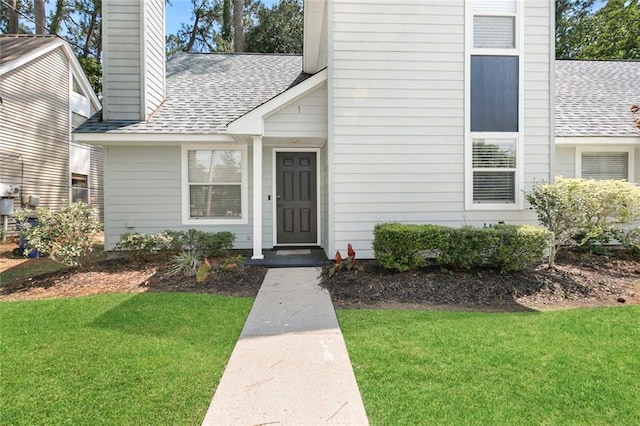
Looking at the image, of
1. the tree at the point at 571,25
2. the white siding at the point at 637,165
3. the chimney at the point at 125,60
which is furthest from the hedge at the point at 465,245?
the tree at the point at 571,25

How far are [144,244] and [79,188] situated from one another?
9311mm

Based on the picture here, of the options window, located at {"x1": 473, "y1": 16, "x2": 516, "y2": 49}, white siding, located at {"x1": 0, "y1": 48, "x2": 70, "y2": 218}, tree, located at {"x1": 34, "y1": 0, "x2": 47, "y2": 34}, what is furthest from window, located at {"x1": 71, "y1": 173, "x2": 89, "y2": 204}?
window, located at {"x1": 473, "y1": 16, "x2": 516, "y2": 49}

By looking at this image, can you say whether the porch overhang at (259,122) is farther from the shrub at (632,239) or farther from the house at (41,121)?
the house at (41,121)

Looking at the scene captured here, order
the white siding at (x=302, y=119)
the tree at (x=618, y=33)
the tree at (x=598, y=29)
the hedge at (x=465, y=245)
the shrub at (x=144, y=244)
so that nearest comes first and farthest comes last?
1. the hedge at (x=465, y=245)
2. the shrub at (x=144, y=244)
3. the white siding at (x=302, y=119)
4. the tree at (x=618, y=33)
5. the tree at (x=598, y=29)

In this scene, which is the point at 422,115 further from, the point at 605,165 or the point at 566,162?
the point at 605,165

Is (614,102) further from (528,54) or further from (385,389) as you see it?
(385,389)

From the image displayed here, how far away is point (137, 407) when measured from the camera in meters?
2.24

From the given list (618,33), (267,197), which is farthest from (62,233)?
(618,33)

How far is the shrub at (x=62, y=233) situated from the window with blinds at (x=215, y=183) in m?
2.13

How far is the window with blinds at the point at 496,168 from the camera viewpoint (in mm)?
6332

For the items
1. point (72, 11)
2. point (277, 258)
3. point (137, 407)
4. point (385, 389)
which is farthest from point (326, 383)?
point (72, 11)

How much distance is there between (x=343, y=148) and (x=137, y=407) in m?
4.89

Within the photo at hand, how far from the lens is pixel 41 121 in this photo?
11195mm

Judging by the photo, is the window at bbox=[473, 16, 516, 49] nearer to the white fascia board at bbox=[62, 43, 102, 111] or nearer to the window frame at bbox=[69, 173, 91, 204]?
the white fascia board at bbox=[62, 43, 102, 111]
